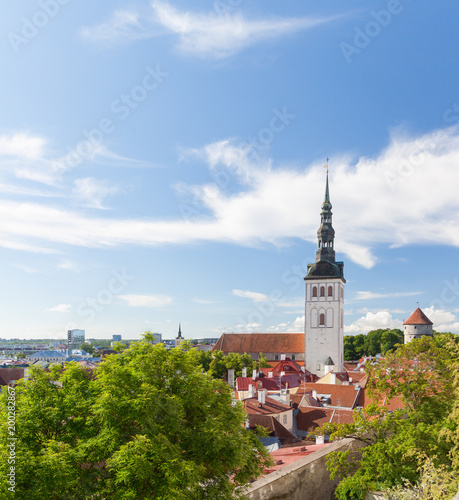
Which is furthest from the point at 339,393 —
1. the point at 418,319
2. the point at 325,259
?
the point at 418,319

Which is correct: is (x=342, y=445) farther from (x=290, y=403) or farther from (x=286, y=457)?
(x=290, y=403)

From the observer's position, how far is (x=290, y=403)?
37.5 meters

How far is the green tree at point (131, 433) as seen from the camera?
28.9 ft

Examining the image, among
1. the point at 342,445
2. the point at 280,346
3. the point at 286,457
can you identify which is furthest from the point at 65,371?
the point at 280,346

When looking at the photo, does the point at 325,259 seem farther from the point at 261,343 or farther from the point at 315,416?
the point at 315,416

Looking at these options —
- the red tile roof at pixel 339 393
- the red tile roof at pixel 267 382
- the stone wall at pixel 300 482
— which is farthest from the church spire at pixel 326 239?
the stone wall at pixel 300 482

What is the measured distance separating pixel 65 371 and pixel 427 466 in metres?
8.96

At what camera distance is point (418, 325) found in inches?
3388

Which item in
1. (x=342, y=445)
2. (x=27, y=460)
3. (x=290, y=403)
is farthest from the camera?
(x=290, y=403)

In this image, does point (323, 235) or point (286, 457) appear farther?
point (323, 235)

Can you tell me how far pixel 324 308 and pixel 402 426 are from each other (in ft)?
200

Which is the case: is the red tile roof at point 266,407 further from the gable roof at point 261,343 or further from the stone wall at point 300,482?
the gable roof at point 261,343

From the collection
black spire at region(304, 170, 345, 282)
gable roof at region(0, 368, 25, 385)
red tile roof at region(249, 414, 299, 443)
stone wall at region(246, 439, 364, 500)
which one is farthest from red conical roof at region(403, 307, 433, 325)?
stone wall at region(246, 439, 364, 500)

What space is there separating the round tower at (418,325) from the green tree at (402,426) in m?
76.8
